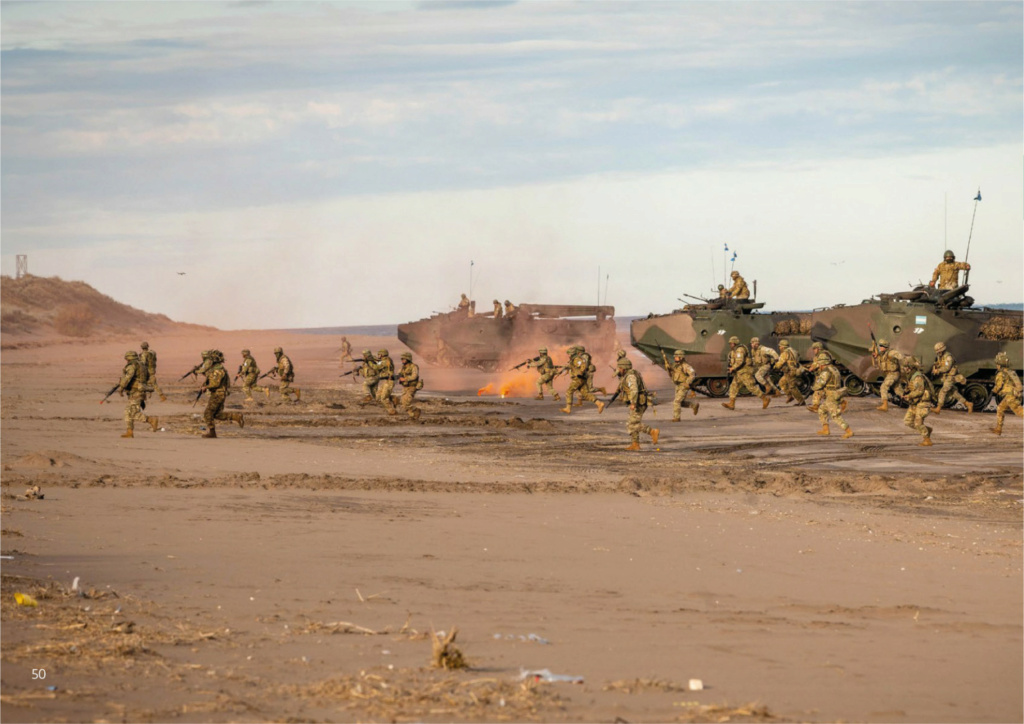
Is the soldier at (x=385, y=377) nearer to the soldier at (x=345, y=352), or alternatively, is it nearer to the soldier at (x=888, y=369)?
the soldier at (x=888, y=369)

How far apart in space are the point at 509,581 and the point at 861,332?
870 inches

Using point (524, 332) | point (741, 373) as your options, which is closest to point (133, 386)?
point (741, 373)

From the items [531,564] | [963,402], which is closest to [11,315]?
[963,402]

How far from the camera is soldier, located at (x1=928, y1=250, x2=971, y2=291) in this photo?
29719 millimetres

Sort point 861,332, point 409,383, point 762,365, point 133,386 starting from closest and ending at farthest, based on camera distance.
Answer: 1. point 133,386
2. point 409,383
3. point 762,365
4. point 861,332

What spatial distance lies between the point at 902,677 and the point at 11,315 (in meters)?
80.0

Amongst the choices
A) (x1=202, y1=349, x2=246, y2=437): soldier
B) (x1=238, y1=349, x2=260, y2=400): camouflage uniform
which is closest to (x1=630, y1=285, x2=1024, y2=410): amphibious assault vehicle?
(x1=238, y1=349, x2=260, y2=400): camouflage uniform

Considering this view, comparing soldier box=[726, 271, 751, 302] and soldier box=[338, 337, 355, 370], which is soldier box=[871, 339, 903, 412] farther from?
soldier box=[338, 337, 355, 370]

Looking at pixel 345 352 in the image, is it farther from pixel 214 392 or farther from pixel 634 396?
pixel 634 396

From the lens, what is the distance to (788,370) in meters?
29.8

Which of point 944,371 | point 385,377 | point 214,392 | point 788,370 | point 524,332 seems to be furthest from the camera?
point 524,332

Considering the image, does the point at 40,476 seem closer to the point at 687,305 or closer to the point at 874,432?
the point at 874,432

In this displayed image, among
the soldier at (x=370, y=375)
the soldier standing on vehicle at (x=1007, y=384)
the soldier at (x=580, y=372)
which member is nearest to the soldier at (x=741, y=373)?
the soldier at (x=580, y=372)

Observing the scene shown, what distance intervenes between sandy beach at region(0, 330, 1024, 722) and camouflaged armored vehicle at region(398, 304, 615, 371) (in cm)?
2143
